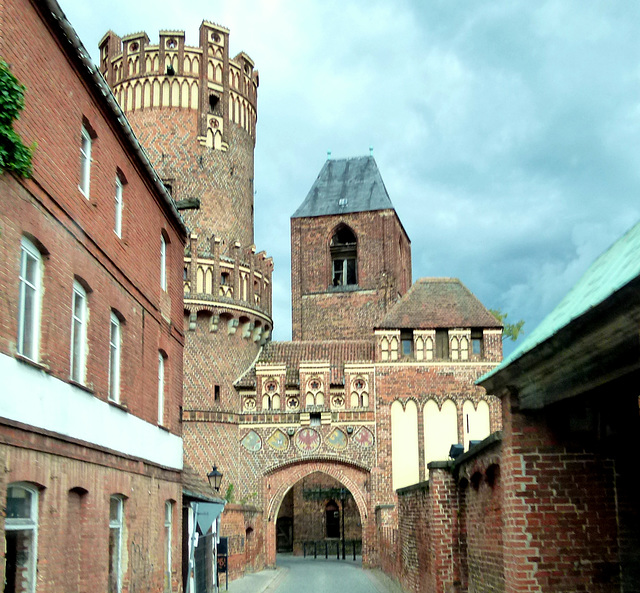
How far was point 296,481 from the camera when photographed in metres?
35.4

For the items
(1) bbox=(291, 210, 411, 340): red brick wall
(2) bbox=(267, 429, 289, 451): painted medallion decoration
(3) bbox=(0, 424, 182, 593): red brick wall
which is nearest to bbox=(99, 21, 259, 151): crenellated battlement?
(1) bbox=(291, 210, 411, 340): red brick wall

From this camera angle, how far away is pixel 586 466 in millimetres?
8656

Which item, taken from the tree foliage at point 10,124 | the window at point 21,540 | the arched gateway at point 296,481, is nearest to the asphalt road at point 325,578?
the arched gateway at point 296,481

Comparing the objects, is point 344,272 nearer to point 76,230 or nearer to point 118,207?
point 118,207

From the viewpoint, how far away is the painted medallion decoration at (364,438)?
116 ft

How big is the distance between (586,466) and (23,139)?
6561mm

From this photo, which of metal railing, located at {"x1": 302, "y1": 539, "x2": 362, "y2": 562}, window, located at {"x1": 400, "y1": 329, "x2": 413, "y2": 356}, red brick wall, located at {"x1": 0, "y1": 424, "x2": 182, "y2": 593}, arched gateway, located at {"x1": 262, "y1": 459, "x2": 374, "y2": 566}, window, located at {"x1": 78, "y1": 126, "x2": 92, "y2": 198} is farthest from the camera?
metal railing, located at {"x1": 302, "y1": 539, "x2": 362, "y2": 562}

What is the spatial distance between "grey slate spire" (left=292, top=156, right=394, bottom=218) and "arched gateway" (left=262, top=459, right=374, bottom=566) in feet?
46.3

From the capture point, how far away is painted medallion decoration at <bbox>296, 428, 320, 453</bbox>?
35375 millimetres

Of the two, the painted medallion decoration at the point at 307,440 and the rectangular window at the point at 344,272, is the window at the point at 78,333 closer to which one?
the painted medallion decoration at the point at 307,440

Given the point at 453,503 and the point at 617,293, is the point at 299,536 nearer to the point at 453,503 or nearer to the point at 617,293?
the point at 453,503

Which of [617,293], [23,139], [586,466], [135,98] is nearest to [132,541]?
[23,139]

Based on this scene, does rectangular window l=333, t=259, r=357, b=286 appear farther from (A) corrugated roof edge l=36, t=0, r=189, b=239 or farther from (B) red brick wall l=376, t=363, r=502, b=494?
(A) corrugated roof edge l=36, t=0, r=189, b=239

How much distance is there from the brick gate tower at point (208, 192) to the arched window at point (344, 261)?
284 inches
